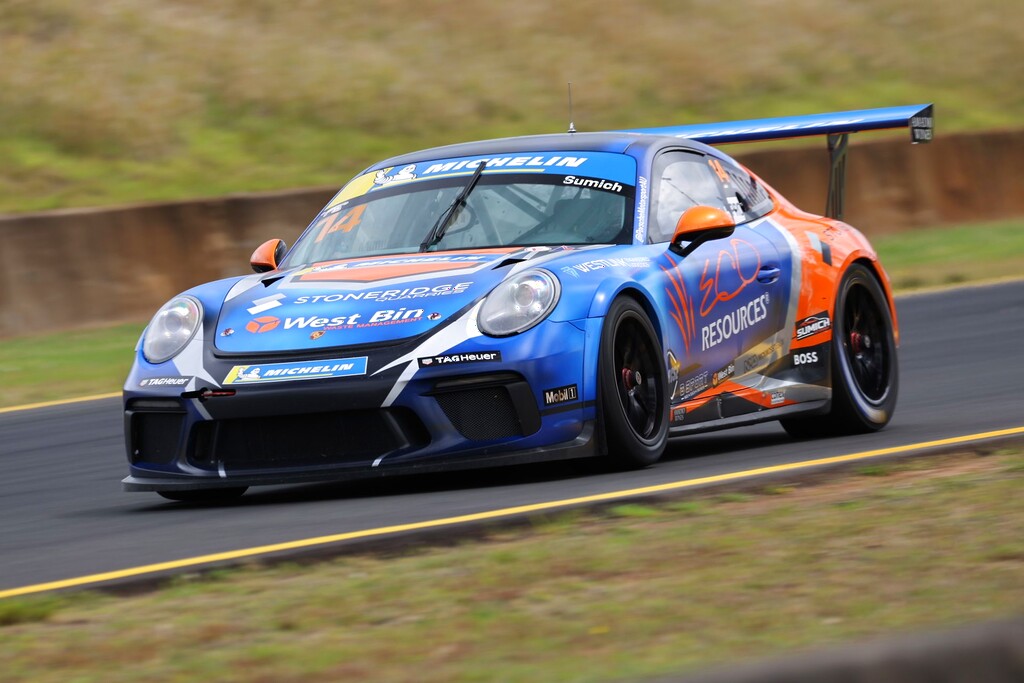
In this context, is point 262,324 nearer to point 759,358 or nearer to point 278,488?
point 278,488

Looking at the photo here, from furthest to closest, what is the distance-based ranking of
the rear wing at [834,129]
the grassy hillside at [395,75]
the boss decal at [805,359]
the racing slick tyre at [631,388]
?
1. the grassy hillside at [395,75]
2. the rear wing at [834,129]
3. the boss decal at [805,359]
4. the racing slick tyre at [631,388]

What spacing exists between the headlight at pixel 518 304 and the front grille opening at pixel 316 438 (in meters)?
0.43

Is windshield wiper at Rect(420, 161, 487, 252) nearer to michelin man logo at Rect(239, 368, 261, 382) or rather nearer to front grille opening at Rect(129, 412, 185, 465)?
michelin man logo at Rect(239, 368, 261, 382)

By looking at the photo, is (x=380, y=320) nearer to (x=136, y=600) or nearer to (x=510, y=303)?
(x=510, y=303)

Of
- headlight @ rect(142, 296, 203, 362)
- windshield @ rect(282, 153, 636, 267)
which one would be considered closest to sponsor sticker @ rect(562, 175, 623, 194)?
windshield @ rect(282, 153, 636, 267)

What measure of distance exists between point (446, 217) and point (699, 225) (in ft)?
3.51

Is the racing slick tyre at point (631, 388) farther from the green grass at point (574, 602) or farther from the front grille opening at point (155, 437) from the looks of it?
the front grille opening at point (155, 437)

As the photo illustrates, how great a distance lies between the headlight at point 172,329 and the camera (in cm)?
659

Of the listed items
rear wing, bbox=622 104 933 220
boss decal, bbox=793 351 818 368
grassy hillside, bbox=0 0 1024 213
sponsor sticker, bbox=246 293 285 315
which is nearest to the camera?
sponsor sticker, bbox=246 293 285 315

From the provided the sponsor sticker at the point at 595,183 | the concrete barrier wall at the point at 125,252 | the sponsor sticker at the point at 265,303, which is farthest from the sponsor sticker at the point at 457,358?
the concrete barrier wall at the point at 125,252

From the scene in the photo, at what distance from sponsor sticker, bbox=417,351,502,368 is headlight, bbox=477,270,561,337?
8cm

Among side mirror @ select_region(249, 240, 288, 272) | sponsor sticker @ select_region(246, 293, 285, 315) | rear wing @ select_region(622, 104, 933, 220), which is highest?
rear wing @ select_region(622, 104, 933, 220)

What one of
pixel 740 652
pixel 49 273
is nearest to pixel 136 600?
pixel 740 652

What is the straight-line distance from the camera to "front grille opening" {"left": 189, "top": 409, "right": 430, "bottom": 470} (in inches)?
→ 246
